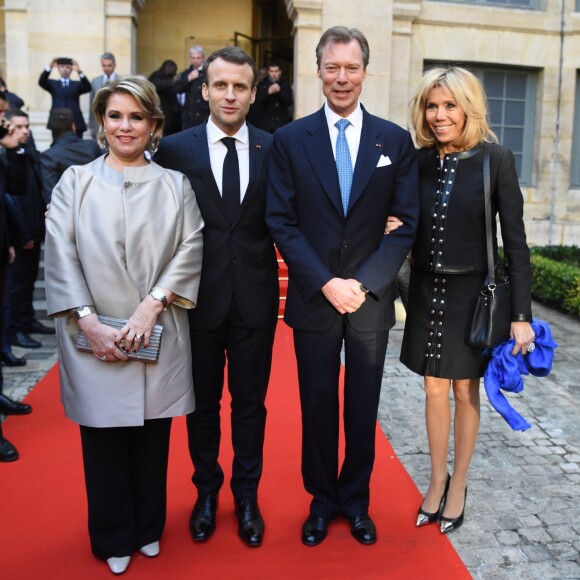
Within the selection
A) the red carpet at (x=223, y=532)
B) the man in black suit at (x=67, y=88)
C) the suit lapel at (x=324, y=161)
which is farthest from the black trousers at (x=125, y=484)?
the man in black suit at (x=67, y=88)

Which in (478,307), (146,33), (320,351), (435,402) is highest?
(146,33)

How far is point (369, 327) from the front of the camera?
10.6 ft

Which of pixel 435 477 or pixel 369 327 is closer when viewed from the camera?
pixel 369 327

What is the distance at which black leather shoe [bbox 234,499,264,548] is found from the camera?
→ 3289 mm

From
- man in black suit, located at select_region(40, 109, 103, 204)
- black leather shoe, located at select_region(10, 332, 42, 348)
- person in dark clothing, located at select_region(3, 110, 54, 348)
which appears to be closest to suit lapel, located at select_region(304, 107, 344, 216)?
person in dark clothing, located at select_region(3, 110, 54, 348)

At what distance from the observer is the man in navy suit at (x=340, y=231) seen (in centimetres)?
311

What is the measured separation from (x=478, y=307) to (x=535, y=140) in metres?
10.6

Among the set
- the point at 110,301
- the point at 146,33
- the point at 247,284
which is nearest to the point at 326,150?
the point at 247,284

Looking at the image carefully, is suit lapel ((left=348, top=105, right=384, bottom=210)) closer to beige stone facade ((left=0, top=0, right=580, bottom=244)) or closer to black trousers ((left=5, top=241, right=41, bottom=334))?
black trousers ((left=5, top=241, right=41, bottom=334))

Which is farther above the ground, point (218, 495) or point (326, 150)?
point (326, 150)

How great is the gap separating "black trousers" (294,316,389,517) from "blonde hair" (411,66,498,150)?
40.4 inches

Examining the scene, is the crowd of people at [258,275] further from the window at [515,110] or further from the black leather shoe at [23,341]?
the window at [515,110]

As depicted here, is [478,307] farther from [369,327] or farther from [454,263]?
[369,327]

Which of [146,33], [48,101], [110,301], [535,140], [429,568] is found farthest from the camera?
[146,33]
